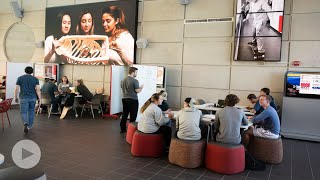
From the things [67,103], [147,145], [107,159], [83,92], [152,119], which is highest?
[83,92]

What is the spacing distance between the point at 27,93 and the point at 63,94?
2598 millimetres

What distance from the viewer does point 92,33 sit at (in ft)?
30.6

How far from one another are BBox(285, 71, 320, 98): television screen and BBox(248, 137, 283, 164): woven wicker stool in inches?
87.2

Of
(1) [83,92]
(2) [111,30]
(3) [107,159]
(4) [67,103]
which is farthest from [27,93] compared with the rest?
(2) [111,30]

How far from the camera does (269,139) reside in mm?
4469

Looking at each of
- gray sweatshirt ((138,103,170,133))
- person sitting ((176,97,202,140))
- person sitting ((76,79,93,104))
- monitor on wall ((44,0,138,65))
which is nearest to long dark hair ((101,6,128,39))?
monitor on wall ((44,0,138,65))

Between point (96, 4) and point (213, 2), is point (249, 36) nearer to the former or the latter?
point (213, 2)

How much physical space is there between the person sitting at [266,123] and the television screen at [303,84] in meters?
2.11

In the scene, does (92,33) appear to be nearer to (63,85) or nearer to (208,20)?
(63,85)

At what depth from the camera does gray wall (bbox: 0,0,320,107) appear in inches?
257

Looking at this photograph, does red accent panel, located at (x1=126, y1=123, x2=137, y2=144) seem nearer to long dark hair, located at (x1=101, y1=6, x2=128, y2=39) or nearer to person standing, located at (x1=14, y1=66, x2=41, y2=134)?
person standing, located at (x1=14, y1=66, x2=41, y2=134)

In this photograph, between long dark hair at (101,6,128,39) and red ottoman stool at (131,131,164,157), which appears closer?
red ottoman stool at (131,131,164,157)

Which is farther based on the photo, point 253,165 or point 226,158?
point 253,165

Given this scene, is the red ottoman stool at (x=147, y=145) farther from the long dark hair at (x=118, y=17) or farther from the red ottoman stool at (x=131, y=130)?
the long dark hair at (x=118, y=17)
